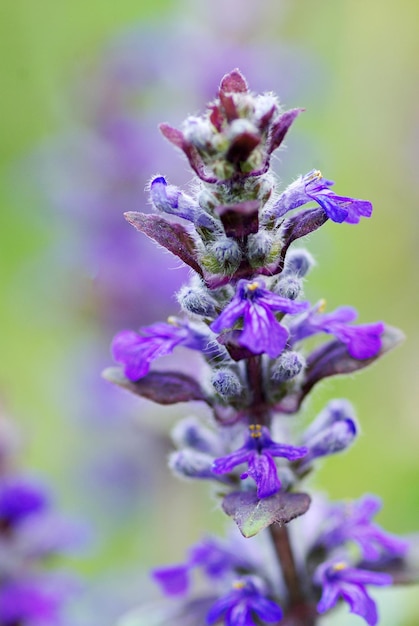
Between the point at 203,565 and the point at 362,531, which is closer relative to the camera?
the point at 362,531

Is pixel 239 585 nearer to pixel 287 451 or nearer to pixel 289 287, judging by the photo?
pixel 287 451

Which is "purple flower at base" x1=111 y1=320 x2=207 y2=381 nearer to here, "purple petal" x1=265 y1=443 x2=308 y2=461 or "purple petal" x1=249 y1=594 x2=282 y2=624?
"purple petal" x1=265 y1=443 x2=308 y2=461

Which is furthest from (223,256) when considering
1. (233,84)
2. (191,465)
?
(191,465)

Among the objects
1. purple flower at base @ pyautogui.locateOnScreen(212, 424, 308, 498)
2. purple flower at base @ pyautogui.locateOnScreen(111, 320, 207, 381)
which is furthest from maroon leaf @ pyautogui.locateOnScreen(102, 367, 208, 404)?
purple flower at base @ pyautogui.locateOnScreen(212, 424, 308, 498)

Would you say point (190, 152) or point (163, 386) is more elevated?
point (190, 152)

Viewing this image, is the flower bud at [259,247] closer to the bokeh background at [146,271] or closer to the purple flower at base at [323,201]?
the purple flower at base at [323,201]

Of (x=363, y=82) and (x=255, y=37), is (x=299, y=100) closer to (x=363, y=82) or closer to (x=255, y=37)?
(x=255, y=37)

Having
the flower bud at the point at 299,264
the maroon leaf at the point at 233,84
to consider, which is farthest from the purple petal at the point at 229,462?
the maroon leaf at the point at 233,84
